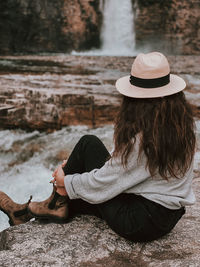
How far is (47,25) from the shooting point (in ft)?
29.8

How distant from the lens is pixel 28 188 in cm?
477

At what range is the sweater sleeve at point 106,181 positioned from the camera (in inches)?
69.3

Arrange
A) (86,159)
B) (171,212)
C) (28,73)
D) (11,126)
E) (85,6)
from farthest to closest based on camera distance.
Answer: (85,6)
(28,73)
(11,126)
(86,159)
(171,212)

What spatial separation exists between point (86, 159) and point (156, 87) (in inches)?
26.1

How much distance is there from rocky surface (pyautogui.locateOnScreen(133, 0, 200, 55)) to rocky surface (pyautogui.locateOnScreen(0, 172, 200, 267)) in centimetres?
755

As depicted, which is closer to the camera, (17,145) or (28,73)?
(17,145)

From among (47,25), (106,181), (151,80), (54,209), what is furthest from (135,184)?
(47,25)

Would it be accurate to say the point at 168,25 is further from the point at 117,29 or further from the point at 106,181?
the point at 106,181

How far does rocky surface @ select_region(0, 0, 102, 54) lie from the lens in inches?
347

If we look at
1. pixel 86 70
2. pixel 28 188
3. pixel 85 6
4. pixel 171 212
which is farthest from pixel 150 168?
pixel 85 6

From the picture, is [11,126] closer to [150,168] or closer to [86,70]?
[86,70]

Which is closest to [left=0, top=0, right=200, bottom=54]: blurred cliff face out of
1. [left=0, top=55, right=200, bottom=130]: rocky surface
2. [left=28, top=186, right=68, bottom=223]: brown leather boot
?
[left=0, top=55, right=200, bottom=130]: rocky surface

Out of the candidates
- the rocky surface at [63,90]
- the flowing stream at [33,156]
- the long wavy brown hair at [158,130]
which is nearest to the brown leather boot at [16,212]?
the long wavy brown hair at [158,130]

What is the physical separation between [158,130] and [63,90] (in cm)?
563
